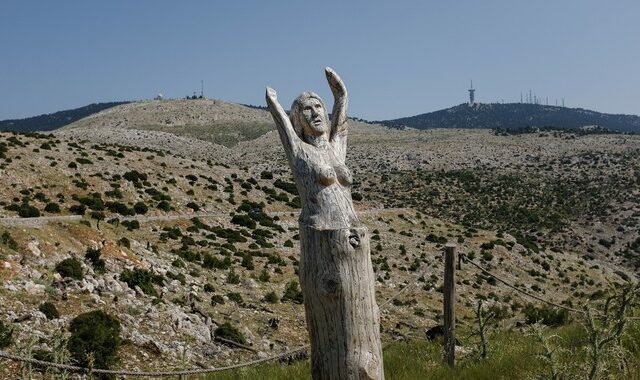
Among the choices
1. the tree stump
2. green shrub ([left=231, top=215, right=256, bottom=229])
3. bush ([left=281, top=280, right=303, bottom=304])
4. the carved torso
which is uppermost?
the carved torso

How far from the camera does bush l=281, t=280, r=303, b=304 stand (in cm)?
2407

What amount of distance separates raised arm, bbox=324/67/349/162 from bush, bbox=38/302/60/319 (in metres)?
11.6

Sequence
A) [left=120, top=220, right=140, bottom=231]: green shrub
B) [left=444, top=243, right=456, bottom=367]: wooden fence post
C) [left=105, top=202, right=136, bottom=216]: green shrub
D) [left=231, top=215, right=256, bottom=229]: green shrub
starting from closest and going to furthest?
[left=444, top=243, right=456, bottom=367]: wooden fence post
[left=120, top=220, right=140, bottom=231]: green shrub
[left=105, top=202, right=136, bottom=216]: green shrub
[left=231, top=215, right=256, bottom=229]: green shrub

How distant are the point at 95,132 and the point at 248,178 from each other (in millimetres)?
77563

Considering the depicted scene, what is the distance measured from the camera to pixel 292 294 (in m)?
24.5

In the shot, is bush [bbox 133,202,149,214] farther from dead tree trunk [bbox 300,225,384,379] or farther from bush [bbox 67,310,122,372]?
dead tree trunk [bbox 300,225,384,379]

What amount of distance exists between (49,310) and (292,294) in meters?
11.4

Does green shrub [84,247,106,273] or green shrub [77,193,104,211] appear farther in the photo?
green shrub [77,193,104,211]

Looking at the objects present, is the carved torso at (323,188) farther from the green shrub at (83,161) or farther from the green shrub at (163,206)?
the green shrub at (83,161)

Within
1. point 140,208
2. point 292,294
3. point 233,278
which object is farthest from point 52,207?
point 292,294

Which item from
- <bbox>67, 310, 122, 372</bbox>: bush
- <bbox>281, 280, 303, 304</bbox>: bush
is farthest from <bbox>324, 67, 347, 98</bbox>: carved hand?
<bbox>281, 280, 303, 304</bbox>: bush

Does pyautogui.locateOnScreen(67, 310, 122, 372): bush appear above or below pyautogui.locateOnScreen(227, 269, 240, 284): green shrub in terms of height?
above

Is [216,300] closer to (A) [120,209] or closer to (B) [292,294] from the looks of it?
(B) [292,294]

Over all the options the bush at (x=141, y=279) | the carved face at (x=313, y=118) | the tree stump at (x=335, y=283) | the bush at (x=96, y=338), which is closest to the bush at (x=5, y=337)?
the bush at (x=96, y=338)
